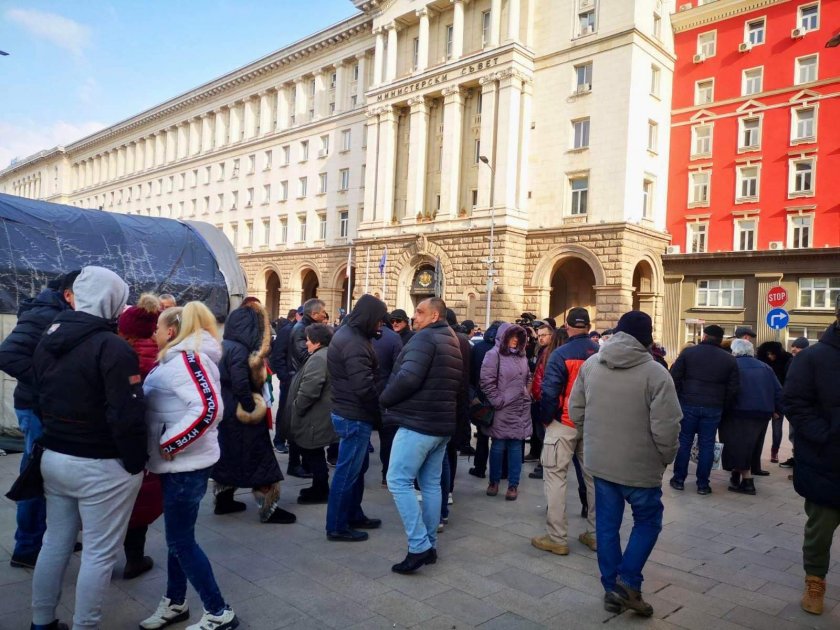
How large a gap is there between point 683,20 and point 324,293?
23808 millimetres

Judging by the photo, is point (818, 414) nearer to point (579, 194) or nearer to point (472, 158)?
point (579, 194)

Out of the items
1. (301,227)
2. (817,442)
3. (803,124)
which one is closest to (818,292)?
(803,124)

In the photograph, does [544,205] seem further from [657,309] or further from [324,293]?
[324,293]

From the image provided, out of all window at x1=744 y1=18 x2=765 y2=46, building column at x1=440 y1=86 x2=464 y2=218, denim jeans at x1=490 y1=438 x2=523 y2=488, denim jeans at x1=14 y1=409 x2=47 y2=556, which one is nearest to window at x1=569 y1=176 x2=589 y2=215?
building column at x1=440 y1=86 x2=464 y2=218

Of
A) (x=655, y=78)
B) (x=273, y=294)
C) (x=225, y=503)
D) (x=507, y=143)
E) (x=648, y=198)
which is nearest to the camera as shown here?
(x=225, y=503)

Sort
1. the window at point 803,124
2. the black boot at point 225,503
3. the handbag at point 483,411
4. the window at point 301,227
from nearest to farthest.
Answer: the black boot at point 225,503 → the handbag at point 483,411 → the window at point 803,124 → the window at point 301,227

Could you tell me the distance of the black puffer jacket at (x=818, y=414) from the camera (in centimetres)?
418

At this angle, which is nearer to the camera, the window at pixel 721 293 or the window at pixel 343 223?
the window at pixel 721 293

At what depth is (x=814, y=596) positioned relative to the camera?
14.2ft

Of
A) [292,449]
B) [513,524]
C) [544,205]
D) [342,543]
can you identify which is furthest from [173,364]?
[544,205]

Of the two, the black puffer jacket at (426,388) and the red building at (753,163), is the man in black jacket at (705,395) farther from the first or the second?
the red building at (753,163)

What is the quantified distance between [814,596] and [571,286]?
26.2 m

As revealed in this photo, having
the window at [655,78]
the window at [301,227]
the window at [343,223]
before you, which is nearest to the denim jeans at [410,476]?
the window at [655,78]

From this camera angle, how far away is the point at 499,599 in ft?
14.0
